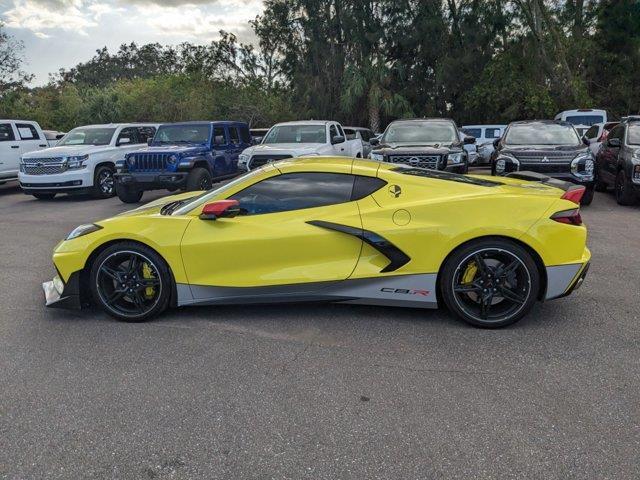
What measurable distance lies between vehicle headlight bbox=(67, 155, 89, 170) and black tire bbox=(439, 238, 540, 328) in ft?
35.8

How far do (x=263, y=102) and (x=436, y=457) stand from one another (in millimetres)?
29148

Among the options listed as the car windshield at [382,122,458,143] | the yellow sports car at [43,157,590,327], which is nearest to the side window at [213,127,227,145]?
the car windshield at [382,122,458,143]

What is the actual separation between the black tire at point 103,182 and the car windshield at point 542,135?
370 inches

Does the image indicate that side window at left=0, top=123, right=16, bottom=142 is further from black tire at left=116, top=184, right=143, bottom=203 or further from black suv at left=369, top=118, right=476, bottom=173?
black suv at left=369, top=118, right=476, bottom=173

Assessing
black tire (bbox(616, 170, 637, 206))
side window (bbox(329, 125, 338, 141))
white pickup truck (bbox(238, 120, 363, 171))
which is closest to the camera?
black tire (bbox(616, 170, 637, 206))

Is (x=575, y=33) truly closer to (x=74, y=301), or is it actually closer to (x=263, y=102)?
(x=263, y=102)

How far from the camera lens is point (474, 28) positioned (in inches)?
1059

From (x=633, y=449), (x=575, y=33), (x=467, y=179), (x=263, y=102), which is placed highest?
(x=575, y=33)

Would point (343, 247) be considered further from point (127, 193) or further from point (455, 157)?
point (127, 193)

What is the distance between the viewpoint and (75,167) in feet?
41.6

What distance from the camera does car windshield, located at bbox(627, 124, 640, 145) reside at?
34.3 ft

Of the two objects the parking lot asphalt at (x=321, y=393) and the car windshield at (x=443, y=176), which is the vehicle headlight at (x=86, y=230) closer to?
the parking lot asphalt at (x=321, y=393)

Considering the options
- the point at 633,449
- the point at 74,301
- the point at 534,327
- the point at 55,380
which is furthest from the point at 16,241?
the point at 633,449

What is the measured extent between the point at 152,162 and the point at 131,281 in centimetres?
728
